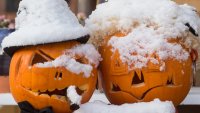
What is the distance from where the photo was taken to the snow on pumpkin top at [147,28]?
1.21 metres

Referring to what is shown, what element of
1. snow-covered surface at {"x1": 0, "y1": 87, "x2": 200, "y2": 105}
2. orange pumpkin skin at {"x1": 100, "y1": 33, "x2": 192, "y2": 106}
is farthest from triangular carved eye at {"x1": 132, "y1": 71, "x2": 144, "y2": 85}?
snow-covered surface at {"x1": 0, "y1": 87, "x2": 200, "y2": 105}

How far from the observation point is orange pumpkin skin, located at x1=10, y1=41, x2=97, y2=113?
1151 mm

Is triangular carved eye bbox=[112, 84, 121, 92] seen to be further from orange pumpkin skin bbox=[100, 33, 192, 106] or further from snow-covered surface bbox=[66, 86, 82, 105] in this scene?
snow-covered surface bbox=[66, 86, 82, 105]

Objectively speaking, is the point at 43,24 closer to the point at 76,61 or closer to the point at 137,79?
the point at 76,61

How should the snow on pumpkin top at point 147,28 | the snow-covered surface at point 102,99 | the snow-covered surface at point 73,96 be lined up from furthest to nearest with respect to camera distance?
the snow-covered surface at point 102,99
the snow on pumpkin top at point 147,28
the snow-covered surface at point 73,96

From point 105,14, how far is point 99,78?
0.22 m

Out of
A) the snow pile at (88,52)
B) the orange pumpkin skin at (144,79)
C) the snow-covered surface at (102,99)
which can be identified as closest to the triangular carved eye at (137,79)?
the orange pumpkin skin at (144,79)

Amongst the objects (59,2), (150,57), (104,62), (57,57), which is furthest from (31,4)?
(150,57)

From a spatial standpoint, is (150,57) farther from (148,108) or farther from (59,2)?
(59,2)

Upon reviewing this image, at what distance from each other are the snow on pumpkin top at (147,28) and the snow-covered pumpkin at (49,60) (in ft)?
0.35

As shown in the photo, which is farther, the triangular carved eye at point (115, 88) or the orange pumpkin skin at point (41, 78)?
the triangular carved eye at point (115, 88)

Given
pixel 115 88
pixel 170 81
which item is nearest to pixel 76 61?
pixel 115 88

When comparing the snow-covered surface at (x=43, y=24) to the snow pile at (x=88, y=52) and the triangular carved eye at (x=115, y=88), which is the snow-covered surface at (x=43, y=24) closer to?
the snow pile at (x=88, y=52)

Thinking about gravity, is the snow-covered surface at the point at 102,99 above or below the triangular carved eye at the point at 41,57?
below
